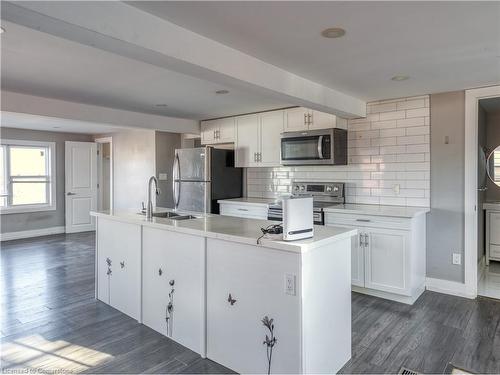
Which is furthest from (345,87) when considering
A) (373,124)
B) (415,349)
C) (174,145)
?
(174,145)

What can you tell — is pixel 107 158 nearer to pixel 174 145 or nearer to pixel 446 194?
pixel 174 145

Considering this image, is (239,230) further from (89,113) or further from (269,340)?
(89,113)

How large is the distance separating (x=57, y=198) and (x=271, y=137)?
514 cm

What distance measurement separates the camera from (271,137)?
4789 mm

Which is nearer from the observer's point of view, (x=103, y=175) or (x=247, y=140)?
(x=247, y=140)

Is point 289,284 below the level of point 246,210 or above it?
below

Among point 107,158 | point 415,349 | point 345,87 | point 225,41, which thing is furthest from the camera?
point 107,158

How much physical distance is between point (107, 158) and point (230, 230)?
22.9 ft

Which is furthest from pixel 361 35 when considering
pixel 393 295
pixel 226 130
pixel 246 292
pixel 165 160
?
pixel 165 160

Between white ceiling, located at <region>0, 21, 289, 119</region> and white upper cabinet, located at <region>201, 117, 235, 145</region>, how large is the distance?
13.6 inches

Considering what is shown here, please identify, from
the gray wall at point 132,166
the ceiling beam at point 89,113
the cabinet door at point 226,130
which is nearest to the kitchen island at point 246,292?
the ceiling beam at point 89,113

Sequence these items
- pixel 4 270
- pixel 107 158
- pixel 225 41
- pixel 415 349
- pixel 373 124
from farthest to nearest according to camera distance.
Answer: pixel 107 158, pixel 4 270, pixel 373 124, pixel 415 349, pixel 225 41

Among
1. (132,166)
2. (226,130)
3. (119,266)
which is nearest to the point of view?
(119,266)

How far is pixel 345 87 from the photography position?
3490mm
